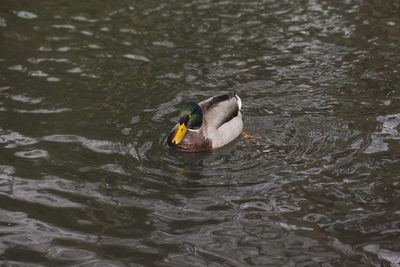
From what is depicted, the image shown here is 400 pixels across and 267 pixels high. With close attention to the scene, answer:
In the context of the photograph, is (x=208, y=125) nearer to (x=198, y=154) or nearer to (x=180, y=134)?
(x=198, y=154)

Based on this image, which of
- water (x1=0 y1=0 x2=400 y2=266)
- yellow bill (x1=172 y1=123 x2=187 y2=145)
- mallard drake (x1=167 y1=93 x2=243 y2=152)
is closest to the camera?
water (x1=0 y1=0 x2=400 y2=266)

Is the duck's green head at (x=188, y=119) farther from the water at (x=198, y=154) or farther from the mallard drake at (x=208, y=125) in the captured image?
the water at (x=198, y=154)

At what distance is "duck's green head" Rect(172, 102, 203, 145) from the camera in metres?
7.39

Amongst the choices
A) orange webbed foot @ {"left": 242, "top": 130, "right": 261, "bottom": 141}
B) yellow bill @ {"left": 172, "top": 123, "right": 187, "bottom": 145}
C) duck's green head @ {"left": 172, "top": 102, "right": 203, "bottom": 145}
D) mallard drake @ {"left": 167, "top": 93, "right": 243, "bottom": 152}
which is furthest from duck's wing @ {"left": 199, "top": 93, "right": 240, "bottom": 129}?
yellow bill @ {"left": 172, "top": 123, "right": 187, "bottom": 145}

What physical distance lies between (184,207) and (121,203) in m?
0.72

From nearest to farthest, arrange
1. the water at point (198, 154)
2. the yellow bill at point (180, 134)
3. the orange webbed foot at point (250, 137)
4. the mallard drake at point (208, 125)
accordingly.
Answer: the water at point (198, 154) → the yellow bill at point (180, 134) → the mallard drake at point (208, 125) → the orange webbed foot at point (250, 137)

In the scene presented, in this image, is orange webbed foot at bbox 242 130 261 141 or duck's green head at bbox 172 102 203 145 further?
orange webbed foot at bbox 242 130 261 141

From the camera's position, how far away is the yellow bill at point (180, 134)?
7349 mm

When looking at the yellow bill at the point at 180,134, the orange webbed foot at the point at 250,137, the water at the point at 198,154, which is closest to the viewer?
the water at the point at 198,154

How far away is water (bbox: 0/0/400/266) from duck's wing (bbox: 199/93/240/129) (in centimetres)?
39

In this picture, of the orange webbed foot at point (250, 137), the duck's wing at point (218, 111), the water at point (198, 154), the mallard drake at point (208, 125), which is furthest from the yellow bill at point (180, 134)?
the orange webbed foot at point (250, 137)

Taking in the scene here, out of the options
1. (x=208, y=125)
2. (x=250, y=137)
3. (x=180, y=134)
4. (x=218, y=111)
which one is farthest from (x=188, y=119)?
(x=250, y=137)

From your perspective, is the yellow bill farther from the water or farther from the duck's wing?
the duck's wing

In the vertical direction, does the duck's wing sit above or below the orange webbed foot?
above
